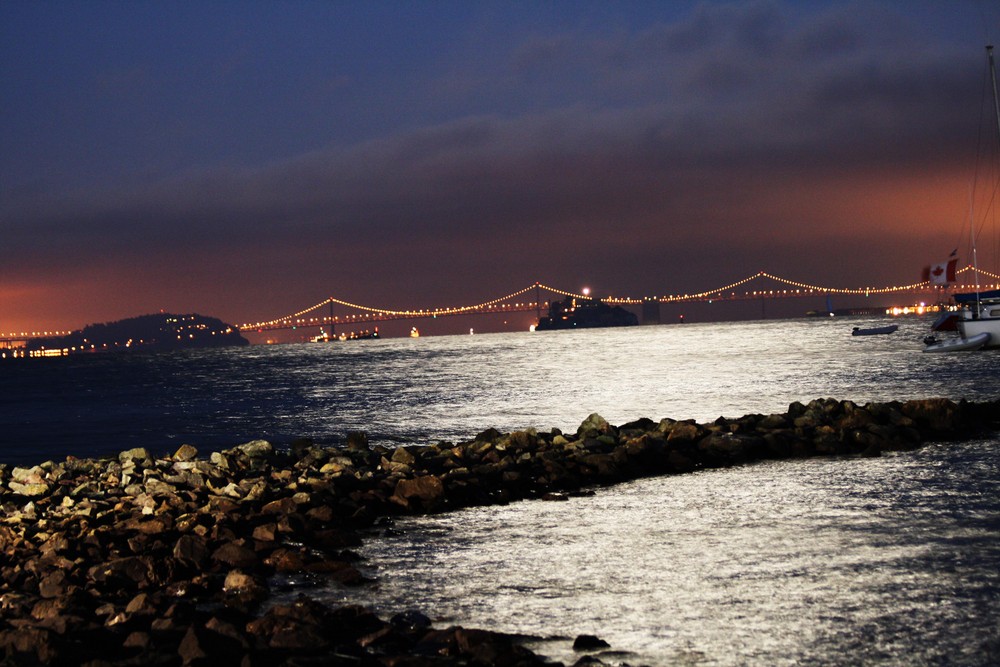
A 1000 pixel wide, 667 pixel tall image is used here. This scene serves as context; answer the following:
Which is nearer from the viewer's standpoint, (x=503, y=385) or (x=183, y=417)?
(x=183, y=417)

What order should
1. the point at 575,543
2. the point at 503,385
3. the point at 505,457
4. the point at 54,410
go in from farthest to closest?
1. the point at 54,410
2. the point at 503,385
3. the point at 505,457
4. the point at 575,543

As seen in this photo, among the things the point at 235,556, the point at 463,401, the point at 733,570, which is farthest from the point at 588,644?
the point at 463,401

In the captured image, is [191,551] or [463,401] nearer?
[191,551]

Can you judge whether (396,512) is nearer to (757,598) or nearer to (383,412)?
(757,598)

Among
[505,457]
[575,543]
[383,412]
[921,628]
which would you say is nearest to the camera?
[921,628]

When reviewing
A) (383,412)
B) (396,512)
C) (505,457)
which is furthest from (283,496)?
(383,412)

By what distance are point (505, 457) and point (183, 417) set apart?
1056 inches

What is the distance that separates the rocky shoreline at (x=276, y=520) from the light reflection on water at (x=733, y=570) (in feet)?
1.94

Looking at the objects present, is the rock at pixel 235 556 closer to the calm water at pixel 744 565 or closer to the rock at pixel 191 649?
the calm water at pixel 744 565

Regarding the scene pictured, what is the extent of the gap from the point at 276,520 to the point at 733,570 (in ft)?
15.4

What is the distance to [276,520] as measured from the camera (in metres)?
10.3

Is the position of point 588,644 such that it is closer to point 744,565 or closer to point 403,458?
point 744,565

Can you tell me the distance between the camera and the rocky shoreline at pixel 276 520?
20.3ft

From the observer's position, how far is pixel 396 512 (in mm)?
11602
